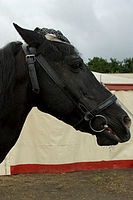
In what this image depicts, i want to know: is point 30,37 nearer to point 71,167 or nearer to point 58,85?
point 58,85

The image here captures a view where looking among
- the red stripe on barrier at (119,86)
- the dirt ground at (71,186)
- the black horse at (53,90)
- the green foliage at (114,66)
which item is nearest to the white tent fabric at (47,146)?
the dirt ground at (71,186)

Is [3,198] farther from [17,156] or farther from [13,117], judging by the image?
[13,117]

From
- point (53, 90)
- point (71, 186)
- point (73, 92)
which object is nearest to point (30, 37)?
point (53, 90)

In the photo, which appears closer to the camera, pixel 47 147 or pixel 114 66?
pixel 47 147

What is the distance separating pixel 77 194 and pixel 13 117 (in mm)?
3834

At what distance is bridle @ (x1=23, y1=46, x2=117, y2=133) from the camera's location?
2066 mm

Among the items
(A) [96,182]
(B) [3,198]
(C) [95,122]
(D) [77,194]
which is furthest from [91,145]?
(C) [95,122]

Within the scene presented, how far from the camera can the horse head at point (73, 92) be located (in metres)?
2.12

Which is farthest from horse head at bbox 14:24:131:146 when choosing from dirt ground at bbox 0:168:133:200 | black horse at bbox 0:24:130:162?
dirt ground at bbox 0:168:133:200

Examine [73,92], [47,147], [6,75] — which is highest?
[6,75]

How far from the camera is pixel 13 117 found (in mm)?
2127

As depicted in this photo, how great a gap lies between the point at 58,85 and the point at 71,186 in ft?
14.5

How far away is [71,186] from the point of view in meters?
5.97

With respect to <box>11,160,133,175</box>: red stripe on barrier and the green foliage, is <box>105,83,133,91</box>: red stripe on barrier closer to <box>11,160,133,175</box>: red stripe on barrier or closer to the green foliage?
<box>11,160,133,175</box>: red stripe on barrier
